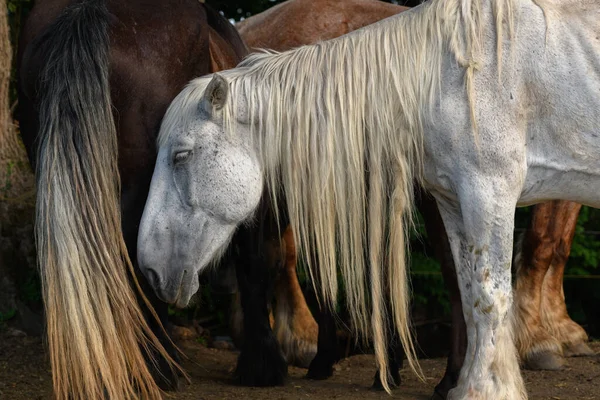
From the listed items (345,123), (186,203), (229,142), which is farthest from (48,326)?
(345,123)

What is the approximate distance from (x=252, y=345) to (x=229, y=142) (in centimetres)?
152

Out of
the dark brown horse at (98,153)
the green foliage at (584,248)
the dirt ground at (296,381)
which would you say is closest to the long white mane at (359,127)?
the dark brown horse at (98,153)

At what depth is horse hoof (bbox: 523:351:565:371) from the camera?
5.25m

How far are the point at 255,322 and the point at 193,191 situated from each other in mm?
1365

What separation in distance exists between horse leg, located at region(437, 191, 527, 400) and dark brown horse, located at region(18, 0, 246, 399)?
125cm

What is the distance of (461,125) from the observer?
3.43 m

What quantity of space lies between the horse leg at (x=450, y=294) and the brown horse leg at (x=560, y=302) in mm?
1215

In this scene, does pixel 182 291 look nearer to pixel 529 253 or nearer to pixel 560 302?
pixel 529 253

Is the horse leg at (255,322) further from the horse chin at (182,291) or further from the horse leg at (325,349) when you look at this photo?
the horse chin at (182,291)

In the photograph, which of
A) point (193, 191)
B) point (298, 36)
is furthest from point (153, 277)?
point (298, 36)

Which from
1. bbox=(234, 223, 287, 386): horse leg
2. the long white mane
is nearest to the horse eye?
the long white mane

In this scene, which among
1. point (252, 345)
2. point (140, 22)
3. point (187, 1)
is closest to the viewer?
point (140, 22)

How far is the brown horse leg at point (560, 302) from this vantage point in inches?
219

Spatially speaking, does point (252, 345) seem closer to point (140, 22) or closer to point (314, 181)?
point (314, 181)
